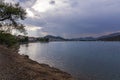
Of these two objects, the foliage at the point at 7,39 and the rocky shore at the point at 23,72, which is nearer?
the rocky shore at the point at 23,72

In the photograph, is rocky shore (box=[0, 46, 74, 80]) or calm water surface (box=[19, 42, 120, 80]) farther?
calm water surface (box=[19, 42, 120, 80])

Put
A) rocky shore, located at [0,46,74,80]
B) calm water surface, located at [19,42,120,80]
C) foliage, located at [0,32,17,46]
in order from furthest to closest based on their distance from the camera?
foliage, located at [0,32,17,46], calm water surface, located at [19,42,120,80], rocky shore, located at [0,46,74,80]

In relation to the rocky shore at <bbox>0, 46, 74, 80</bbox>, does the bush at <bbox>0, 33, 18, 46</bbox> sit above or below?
above

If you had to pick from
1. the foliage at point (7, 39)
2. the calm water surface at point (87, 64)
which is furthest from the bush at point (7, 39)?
the calm water surface at point (87, 64)

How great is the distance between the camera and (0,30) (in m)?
55.3

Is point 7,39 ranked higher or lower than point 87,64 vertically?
higher

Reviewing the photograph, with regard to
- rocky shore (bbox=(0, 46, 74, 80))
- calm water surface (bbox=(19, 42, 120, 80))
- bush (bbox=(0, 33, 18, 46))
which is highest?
bush (bbox=(0, 33, 18, 46))

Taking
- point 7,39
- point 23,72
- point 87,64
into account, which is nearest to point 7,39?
point 7,39

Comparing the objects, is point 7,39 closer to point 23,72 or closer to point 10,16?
point 10,16

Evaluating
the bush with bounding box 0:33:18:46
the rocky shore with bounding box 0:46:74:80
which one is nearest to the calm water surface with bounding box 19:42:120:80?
the rocky shore with bounding box 0:46:74:80

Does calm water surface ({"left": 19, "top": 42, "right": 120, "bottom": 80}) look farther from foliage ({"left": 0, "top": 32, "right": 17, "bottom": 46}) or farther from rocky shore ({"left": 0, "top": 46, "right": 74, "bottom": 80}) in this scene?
foliage ({"left": 0, "top": 32, "right": 17, "bottom": 46})

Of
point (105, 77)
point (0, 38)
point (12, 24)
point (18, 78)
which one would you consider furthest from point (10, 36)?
point (18, 78)

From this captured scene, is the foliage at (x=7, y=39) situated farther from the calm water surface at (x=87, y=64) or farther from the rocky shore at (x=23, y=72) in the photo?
the rocky shore at (x=23, y=72)

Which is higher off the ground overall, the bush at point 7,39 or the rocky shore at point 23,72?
the bush at point 7,39
